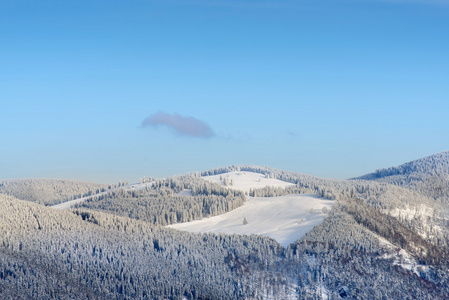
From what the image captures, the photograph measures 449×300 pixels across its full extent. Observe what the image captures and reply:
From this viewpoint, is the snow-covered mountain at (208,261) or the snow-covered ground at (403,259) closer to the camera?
the snow-covered mountain at (208,261)

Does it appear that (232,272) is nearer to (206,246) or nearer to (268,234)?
(206,246)

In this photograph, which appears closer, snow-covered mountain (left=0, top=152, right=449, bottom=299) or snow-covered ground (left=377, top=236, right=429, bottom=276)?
snow-covered mountain (left=0, top=152, right=449, bottom=299)

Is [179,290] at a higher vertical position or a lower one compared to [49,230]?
lower

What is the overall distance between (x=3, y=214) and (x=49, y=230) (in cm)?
1936

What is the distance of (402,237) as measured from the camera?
183250 mm

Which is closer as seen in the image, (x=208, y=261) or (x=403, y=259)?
(x=208, y=261)

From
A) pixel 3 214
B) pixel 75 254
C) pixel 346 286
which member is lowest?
pixel 346 286

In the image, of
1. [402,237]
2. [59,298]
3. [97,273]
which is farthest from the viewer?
[402,237]

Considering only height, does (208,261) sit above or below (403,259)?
above

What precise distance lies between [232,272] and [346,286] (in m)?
33.0

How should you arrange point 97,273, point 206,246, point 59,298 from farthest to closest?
point 206,246 → point 97,273 → point 59,298

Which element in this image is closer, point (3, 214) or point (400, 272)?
point (400, 272)

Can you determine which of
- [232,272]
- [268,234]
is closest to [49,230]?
[232,272]

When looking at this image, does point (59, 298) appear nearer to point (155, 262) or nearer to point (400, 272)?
point (155, 262)
